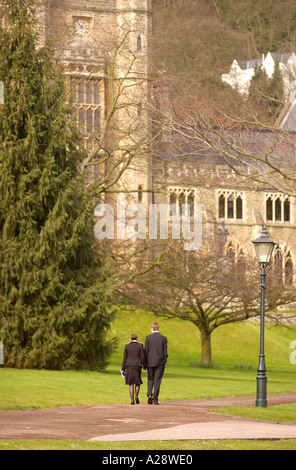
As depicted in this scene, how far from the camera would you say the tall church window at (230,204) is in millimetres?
60275

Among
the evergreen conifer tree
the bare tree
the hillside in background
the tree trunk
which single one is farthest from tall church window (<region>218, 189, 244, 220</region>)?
the evergreen conifer tree

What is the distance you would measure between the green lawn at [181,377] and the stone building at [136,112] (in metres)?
3.81

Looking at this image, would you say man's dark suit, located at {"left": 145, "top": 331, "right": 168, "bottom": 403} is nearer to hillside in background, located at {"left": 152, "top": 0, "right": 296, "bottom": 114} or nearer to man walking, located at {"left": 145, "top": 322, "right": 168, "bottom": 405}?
man walking, located at {"left": 145, "top": 322, "right": 168, "bottom": 405}

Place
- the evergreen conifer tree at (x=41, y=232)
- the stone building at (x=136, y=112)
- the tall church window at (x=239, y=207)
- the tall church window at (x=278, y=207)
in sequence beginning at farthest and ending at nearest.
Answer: the tall church window at (x=278, y=207)
the tall church window at (x=239, y=207)
the stone building at (x=136, y=112)
the evergreen conifer tree at (x=41, y=232)

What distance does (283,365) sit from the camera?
1602 inches

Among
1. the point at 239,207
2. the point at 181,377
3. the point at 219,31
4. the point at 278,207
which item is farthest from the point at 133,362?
the point at 219,31

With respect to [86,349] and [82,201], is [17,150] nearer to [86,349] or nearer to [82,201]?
[82,201]

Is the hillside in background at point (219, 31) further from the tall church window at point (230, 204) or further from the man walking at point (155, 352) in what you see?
the man walking at point (155, 352)

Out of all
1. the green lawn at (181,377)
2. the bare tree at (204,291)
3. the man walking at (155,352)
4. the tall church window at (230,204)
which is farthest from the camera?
the tall church window at (230,204)

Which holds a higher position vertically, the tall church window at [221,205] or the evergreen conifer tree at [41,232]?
the tall church window at [221,205]

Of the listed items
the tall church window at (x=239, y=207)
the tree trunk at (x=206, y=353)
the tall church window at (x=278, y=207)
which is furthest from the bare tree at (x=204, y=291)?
the tall church window at (x=278, y=207)

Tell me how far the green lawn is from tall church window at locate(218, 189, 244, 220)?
14.0 metres

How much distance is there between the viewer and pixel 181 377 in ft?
90.0

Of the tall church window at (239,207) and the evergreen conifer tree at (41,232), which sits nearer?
the evergreen conifer tree at (41,232)
